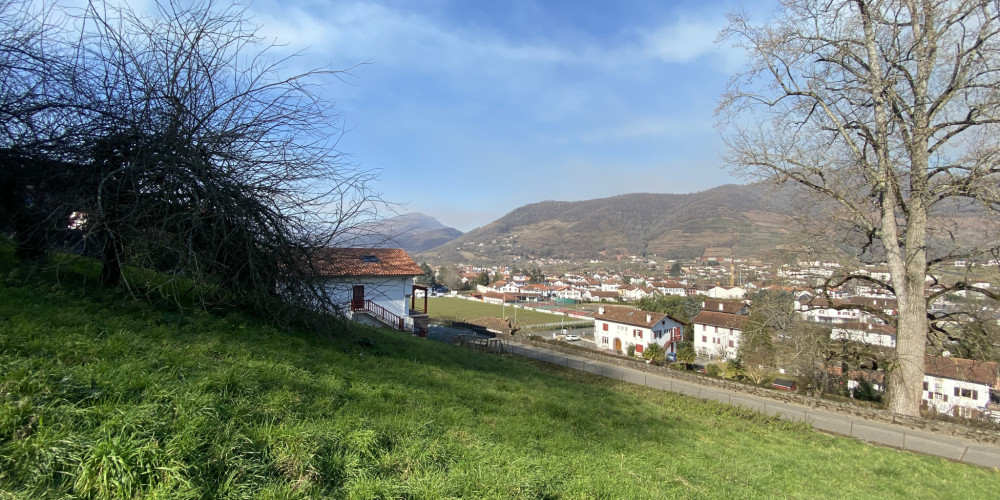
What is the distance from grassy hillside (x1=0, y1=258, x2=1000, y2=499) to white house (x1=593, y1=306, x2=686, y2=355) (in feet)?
128

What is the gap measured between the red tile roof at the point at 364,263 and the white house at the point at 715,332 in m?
→ 32.7

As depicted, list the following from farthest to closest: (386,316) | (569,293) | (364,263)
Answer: (569,293) < (386,316) < (364,263)

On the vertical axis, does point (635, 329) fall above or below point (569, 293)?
above

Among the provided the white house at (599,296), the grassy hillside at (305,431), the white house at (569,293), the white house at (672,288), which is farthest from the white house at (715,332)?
the white house at (569,293)

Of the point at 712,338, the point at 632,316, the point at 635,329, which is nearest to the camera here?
the point at 712,338

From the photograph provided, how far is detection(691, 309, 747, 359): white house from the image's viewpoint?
42.2m

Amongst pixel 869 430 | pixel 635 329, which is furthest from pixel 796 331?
pixel 635 329

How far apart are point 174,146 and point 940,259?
13959mm

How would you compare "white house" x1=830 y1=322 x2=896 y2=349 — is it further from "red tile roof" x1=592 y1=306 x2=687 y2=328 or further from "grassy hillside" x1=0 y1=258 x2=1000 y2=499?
"red tile roof" x1=592 y1=306 x2=687 y2=328

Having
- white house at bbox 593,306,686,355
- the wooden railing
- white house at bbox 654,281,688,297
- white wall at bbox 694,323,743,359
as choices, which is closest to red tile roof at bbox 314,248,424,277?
the wooden railing

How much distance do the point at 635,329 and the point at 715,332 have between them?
26.8 feet

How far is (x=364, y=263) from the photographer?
20.0m

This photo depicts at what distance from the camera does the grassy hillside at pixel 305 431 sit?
7.61ft

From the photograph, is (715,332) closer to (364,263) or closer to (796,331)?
(796,331)
